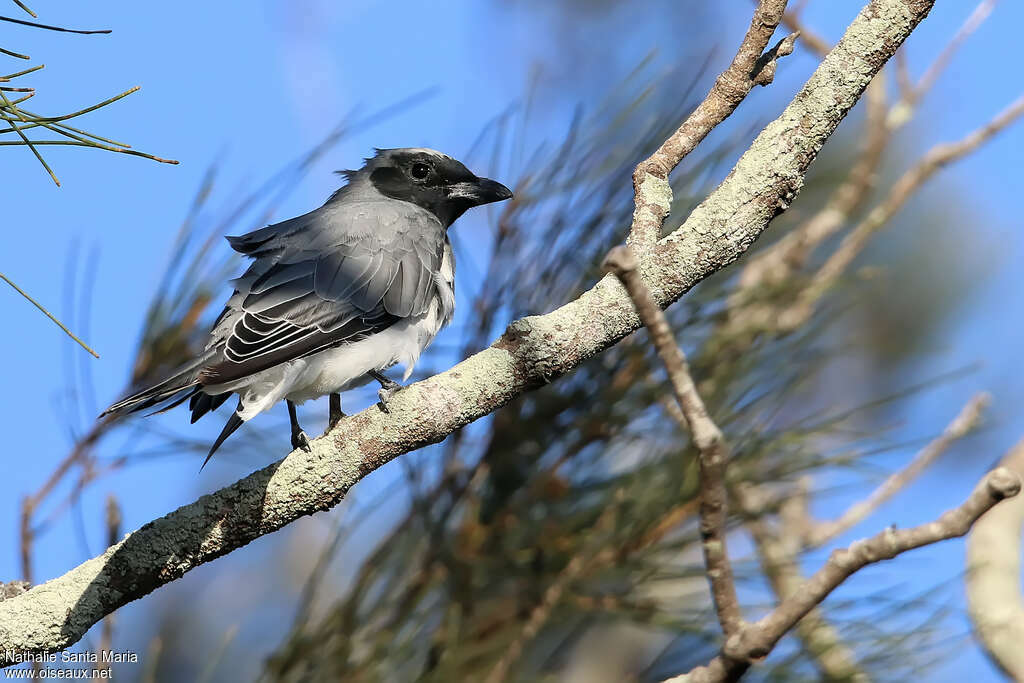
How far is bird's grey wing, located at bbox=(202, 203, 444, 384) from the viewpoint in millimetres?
3172

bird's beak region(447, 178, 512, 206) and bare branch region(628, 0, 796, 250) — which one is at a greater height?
bird's beak region(447, 178, 512, 206)

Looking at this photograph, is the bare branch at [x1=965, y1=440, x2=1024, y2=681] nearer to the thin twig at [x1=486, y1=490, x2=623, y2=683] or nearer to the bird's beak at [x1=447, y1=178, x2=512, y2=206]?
the thin twig at [x1=486, y1=490, x2=623, y2=683]

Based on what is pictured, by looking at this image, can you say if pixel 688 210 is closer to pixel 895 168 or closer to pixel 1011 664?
pixel 1011 664

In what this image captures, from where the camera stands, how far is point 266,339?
10.4 feet

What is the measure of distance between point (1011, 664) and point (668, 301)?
1354 millimetres

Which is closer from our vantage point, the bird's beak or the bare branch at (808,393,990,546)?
the bare branch at (808,393,990,546)

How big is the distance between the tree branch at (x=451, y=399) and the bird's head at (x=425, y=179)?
2.24 m

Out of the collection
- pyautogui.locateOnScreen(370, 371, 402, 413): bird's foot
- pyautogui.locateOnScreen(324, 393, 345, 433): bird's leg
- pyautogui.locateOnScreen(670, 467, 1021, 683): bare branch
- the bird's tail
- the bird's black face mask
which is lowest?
pyautogui.locateOnScreen(670, 467, 1021, 683): bare branch

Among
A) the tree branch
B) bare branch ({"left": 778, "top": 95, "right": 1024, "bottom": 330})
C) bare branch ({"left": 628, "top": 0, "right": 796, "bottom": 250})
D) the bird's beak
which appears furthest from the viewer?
the bird's beak

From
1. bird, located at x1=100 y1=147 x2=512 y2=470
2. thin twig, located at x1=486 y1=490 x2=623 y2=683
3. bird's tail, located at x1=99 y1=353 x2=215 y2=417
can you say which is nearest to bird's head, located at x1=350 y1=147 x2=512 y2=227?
bird, located at x1=100 y1=147 x2=512 y2=470

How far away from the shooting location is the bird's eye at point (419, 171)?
4602 mm

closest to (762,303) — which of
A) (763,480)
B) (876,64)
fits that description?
(763,480)

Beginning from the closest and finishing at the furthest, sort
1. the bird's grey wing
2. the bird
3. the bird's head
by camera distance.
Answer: the bird → the bird's grey wing → the bird's head

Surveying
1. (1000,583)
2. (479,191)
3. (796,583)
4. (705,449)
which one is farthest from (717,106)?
(479,191)
